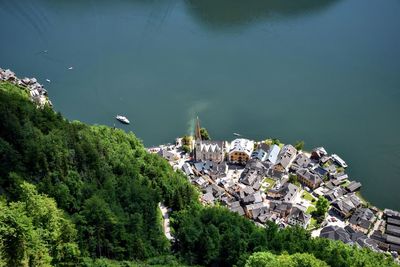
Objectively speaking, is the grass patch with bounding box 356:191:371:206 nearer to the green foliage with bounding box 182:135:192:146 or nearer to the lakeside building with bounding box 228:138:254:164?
the lakeside building with bounding box 228:138:254:164

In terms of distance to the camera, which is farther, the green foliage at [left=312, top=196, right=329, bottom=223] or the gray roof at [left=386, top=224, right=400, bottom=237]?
the green foliage at [left=312, top=196, right=329, bottom=223]

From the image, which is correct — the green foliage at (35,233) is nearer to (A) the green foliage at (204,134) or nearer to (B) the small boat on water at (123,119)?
(A) the green foliage at (204,134)

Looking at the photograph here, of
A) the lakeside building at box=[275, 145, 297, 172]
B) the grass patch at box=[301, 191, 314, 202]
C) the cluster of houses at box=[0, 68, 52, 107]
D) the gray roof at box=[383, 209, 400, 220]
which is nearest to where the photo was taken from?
the gray roof at box=[383, 209, 400, 220]

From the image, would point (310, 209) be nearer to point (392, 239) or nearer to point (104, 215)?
point (392, 239)

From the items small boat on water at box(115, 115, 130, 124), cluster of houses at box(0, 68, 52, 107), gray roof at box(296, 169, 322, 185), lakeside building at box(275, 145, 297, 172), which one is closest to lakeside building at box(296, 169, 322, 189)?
gray roof at box(296, 169, 322, 185)

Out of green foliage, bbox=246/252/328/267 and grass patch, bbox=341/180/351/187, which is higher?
grass patch, bbox=341/180/351/187

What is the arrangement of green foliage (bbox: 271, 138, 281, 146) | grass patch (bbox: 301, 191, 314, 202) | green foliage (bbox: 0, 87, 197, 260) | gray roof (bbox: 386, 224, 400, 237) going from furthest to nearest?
green foliage (bbox: 271, 138, 281, 146), grass patch (bbox: 301, 191, 314, 202), gray roof (bbox: 386, 224, 400, 237), green foliage (bbox: 0, 87, 197, 260)

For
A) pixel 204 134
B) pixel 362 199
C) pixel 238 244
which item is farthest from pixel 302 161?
pixel 238 244
